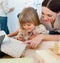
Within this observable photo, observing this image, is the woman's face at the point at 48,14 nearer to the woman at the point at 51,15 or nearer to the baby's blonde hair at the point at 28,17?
the woman at the point at 51,15

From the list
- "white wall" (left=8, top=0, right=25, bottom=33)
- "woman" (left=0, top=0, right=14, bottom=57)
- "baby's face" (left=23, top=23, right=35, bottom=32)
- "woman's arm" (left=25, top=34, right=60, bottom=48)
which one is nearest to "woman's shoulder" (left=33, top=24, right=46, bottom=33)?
"baby's face" (left=23, top=23, right=35, bottom=32)

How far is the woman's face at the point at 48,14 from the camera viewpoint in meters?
1.44

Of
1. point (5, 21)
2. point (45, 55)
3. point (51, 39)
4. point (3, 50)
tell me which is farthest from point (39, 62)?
point (5, 21)

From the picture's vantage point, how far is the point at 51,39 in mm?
1144

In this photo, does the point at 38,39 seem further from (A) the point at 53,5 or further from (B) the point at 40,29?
(A) the point at 53,5

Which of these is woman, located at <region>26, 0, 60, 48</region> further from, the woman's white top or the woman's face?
the woman's white top

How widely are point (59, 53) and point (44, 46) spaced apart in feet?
0.83

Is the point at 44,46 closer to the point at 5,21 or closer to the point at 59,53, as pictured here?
the point at 59,53

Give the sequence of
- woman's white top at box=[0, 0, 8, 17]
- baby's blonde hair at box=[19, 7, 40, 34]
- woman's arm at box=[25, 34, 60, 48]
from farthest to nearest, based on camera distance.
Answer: woman's white top at box=[0, 0, 8, 17]
baby's blonde hair at box=[19, 7, 40, 34]
woman's arm at box=[25, 34, 60, 48]

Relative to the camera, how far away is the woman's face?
1.44 meters

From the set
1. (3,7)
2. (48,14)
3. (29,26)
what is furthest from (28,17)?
(3,7)

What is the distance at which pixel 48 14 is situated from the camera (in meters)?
1.46

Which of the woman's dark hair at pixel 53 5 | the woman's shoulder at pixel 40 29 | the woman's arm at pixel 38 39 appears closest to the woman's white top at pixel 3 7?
the woman's dark hair at pixel 53 5

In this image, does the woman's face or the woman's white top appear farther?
the woman's white top
